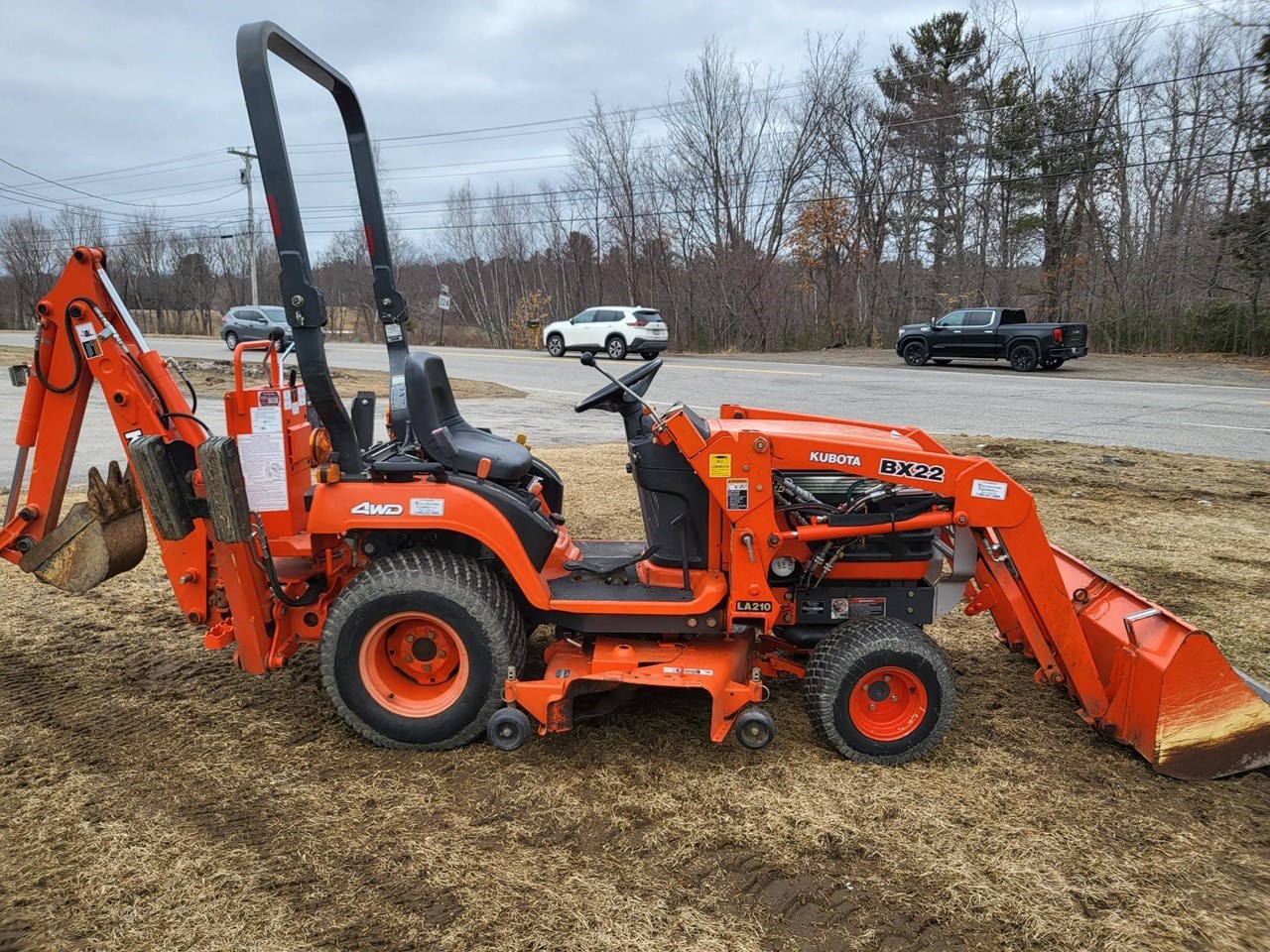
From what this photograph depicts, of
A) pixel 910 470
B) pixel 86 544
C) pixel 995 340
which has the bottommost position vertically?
pixel 86 544

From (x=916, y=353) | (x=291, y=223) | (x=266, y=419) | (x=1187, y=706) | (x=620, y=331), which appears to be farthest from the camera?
(x=620, y=331)

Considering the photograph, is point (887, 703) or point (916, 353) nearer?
point (887, 703)

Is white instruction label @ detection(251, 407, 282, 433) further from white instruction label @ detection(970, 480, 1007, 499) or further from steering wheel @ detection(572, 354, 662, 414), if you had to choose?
white instruction label @ detection(970, 480, 1007, 499)

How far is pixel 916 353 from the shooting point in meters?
21.5

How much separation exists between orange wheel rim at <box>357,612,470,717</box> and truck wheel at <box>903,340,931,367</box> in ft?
65.1

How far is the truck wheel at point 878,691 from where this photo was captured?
3201 millimetres

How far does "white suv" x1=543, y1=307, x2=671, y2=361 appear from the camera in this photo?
23.7 metres

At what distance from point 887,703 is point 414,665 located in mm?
1828

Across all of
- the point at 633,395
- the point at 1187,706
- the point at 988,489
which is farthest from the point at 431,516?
the point at 1187,706

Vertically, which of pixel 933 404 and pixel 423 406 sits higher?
pixel 423 406

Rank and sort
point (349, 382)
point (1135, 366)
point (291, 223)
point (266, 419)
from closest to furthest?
point (291, 223) < point (266, 419) < point (349, 382) < point (1135, 366)

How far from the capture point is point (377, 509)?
3262mm

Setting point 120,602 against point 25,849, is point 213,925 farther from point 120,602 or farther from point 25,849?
point 120,602

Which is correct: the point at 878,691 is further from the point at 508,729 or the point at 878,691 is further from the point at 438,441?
the point at 438,441
